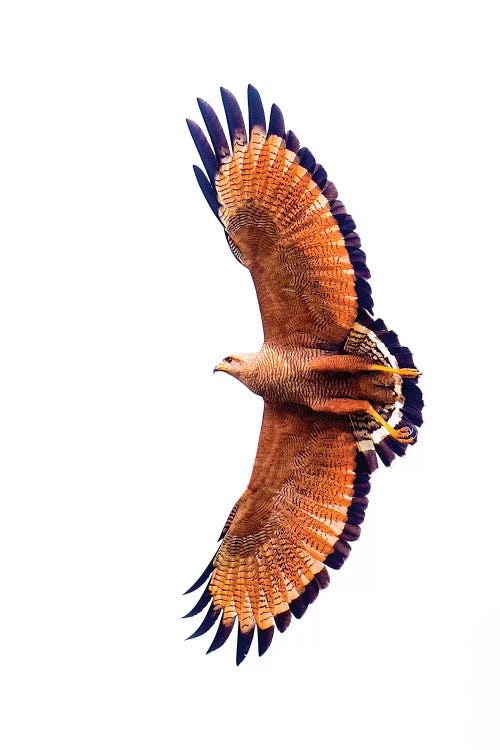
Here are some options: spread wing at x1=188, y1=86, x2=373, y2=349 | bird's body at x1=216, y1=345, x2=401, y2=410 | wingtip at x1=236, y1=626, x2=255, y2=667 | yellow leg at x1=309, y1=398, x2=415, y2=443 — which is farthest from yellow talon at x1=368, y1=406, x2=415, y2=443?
wingtip at x1=236, y1=626, x2=255, y2=667

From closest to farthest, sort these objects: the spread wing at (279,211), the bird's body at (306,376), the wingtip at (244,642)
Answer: the spread wing at (279,211) → the bird's body at (306,376) → the wingtip at (244,642)

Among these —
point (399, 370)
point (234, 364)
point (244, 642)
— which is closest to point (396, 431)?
point (399, 370)

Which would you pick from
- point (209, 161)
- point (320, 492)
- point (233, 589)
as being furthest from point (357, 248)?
point (233, 589)

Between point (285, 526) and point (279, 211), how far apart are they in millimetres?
3308

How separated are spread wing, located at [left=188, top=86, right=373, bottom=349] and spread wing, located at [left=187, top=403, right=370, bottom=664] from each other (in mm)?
1432

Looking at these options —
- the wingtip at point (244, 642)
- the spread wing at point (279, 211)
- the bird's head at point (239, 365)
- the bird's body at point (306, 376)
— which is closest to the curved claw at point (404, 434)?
the bird's body at point (306, 376)

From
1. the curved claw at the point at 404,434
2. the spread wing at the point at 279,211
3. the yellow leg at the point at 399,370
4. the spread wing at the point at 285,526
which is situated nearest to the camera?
the spread wing at the point at 279,211

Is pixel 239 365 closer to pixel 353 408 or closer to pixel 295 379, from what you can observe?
pixel 295 379

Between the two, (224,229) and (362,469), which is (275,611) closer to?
(362,469)

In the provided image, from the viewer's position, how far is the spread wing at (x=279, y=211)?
14570 mm

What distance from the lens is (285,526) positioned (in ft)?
52.5

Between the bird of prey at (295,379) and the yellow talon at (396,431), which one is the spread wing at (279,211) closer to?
the bird of prey at (295,379)

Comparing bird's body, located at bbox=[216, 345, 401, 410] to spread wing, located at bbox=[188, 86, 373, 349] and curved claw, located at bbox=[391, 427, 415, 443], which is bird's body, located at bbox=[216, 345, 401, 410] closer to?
curved claw, located at bbox=[391, 427, 415, 443]

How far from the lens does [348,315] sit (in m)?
15.0
